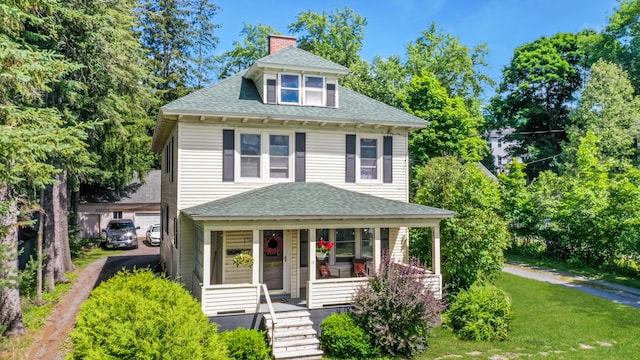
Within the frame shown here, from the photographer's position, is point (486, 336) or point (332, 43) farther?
point (332, 43)

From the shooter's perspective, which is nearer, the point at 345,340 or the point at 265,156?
the point at 345,340

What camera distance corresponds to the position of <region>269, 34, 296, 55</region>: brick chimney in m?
19.0

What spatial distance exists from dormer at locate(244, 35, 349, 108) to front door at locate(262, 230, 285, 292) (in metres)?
5.05

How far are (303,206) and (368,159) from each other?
4.40m

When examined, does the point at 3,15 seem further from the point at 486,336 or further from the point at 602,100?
the point at 602,100

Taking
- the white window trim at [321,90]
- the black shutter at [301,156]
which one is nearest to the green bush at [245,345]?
the black shutter at [301,156]

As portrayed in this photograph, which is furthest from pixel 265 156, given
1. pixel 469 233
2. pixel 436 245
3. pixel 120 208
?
pixel 120 208

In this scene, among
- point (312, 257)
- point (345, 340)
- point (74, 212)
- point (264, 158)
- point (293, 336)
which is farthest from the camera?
point (74, 212)

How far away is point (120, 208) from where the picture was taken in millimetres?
35625

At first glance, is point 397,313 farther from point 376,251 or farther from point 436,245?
point 436,245

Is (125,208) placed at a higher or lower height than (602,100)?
lower

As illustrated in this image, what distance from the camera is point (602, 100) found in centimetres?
3072

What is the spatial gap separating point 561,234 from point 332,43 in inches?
852

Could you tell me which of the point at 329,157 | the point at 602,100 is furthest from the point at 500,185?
the point at 329,157
